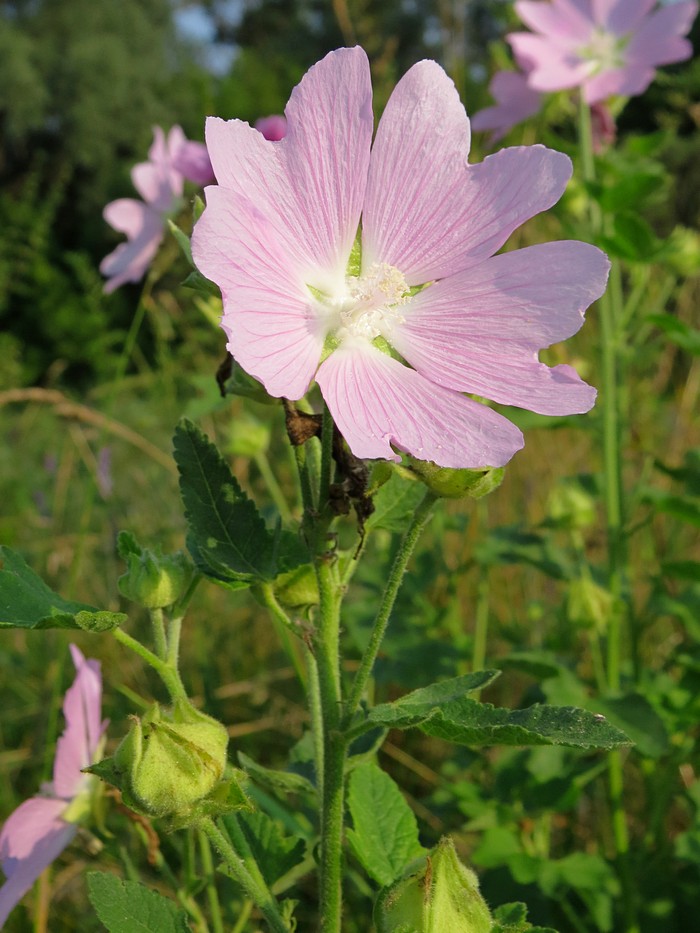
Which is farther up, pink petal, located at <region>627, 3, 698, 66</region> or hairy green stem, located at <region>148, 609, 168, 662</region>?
pink petal, located at <region>627, 3, 698, 66</region>

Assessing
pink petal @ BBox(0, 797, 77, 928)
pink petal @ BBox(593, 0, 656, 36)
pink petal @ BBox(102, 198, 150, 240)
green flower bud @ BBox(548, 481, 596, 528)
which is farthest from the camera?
pink petal @ BBox(593, 0, 656, 36)

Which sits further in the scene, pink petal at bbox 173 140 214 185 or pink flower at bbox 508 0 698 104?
pink flower at bbox 508 0 698 104

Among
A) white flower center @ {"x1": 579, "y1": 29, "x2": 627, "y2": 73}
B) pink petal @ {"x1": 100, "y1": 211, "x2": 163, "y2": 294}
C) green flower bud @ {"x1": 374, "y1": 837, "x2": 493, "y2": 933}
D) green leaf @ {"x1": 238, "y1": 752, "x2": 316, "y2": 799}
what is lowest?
green flower bud @ {"x1": 374, "y1": 837, "x2": 493, "y2": 933}

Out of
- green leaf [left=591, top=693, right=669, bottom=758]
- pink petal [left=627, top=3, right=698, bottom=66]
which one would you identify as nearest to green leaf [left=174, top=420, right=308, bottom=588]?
green leaf [left=591, top=693, right=669, bottom=758]

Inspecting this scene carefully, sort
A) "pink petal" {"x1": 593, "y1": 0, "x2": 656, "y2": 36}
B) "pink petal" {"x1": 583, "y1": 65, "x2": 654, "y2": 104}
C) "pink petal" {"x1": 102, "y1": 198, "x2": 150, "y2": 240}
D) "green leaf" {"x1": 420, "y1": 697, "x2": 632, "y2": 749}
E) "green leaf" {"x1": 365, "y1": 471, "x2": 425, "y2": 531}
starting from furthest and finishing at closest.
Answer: "pink petal" {"x1": 593, "y1": 0, "x2": 656, "y2": 36} → "pink petal" {"x1": 583, "y1": 65, "x2": 654, "y2": 104} → "pink petal" {"x1": 102, "y1": 198, "x2": 150, "y2": 240} → "green leaf" {"x1": 365, "y1": 471, "x2": 425, "y2": 531} → "green leaf" {"x1": 420, "y1": 697, "x2": 632, "y2": 749}

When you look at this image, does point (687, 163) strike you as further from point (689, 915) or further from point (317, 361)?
point (317, 361)

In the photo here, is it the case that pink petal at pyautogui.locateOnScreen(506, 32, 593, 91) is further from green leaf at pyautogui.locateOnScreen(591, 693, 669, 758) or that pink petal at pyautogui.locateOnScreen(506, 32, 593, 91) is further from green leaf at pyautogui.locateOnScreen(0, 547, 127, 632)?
green leaf at pyautogui.locateOnScreen(0, 547, 127, 632)

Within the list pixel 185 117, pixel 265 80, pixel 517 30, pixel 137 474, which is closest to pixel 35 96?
pixel 185 117

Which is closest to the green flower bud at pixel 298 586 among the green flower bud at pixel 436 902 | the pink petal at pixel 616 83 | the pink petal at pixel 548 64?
the green flower bud at pixel 436 902
